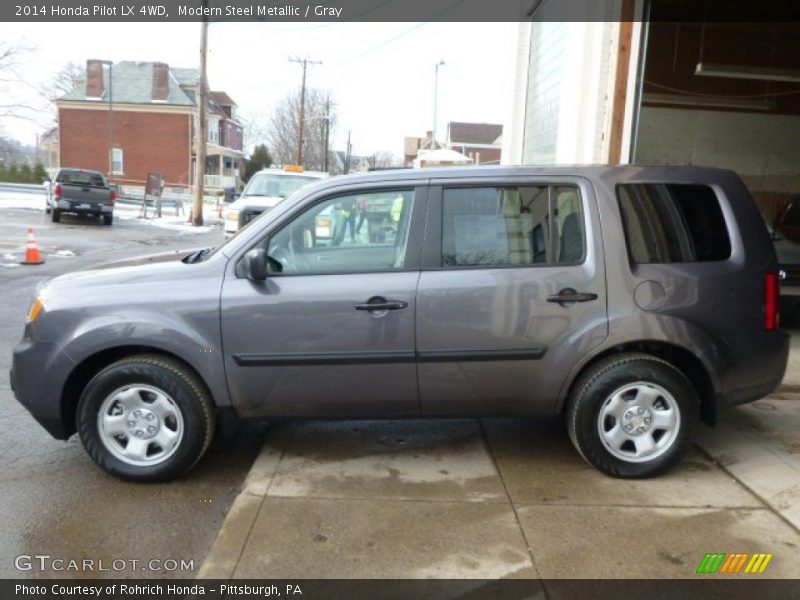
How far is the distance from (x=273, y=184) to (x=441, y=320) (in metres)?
9.85

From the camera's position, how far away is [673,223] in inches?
153

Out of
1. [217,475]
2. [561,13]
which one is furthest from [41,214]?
[217,475]

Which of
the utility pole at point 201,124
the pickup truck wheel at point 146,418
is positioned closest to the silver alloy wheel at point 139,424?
the pickup truck wheel at point 146,418

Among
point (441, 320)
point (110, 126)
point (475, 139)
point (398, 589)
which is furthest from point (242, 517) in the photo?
point (475, 139)

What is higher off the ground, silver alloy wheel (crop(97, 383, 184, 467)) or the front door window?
the front door window

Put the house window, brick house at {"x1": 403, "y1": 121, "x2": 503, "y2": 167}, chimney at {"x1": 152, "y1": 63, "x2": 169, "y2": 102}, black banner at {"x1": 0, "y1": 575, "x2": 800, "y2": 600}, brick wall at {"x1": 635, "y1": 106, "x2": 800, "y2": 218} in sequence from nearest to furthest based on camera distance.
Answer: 1. black banner at {"x1": 0, "y1": 575, "x2": 800, "y2": 600}
2. brick wall at {"x1": 635, "y1": 106, "x2": 800, "y2": 218}
3. the house window
4. chimney at {"x1": 152, "y1": 63, "x2": 169, "y2": 102}
5. brick house at {"x1": 403, "y1": 121, "x2": 503, "y2": 167}

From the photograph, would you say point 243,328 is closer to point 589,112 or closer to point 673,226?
point 673,226

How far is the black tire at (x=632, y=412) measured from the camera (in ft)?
12.5

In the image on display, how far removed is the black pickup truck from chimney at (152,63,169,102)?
102 feet

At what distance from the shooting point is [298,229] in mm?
3855

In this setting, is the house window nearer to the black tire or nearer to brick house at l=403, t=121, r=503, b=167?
brick house at l=403, t=121, r=503, b=167

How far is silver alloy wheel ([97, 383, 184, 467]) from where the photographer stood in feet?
12.2

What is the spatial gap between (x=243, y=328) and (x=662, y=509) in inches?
96.6

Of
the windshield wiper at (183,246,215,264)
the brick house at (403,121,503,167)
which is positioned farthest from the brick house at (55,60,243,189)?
the windshield wiper at (183,246,215,264)
